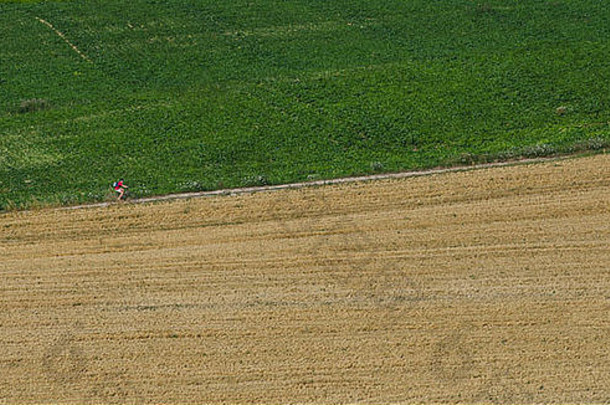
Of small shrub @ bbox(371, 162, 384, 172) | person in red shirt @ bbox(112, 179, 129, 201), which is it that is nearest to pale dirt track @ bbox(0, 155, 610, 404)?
person in red shirt @ bbox(112, 179, 129, 201)

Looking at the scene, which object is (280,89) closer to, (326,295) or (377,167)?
(377,167)

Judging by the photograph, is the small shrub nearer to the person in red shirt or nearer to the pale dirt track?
the pale dirt track

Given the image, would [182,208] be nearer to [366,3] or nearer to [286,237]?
[286,237]

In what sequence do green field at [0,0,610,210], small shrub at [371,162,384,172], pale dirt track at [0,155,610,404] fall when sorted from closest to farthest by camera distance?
pale dirt track at [0,155,610,404]
small shrub at [371,162,384,172]
green field at [0,0,610,210]

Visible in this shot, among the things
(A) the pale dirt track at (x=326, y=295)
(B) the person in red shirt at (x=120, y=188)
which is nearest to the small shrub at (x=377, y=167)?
(A) the pale dirt track at (x=326, y=295)

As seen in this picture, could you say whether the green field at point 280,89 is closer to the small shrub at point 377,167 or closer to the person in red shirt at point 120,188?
the small shrub at point 377,167

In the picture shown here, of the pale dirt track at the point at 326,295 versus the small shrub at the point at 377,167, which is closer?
the pale dirt track at the point at 326,295
